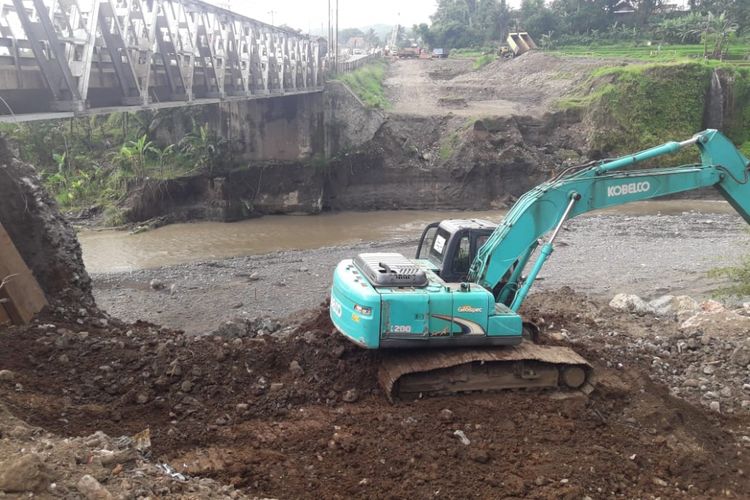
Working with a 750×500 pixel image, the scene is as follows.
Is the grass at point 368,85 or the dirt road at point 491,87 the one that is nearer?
the grass at point 368,85

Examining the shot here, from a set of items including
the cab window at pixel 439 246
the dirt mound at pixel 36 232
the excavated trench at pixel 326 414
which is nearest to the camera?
the excavated trench at pixel 326 414

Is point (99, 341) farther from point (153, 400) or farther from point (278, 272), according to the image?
point (278, 272)

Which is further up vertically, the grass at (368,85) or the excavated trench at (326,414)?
the grass at (368,85)

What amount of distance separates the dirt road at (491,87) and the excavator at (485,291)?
2385 cm

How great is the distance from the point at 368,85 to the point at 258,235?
1550 centimetres

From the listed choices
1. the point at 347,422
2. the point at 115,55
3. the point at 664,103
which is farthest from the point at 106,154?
the point at 664,103

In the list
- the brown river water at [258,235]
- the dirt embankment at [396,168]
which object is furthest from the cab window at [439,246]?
the dirt embankment at [396,168]

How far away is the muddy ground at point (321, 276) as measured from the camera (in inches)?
578

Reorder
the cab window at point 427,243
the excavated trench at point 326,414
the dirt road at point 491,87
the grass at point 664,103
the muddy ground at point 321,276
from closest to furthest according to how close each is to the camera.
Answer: the excavated trench at point 326,414 → the cab window at point 427,243 → the muddy ground at point 321,276 → the grass at point 664,103 → the dirt road at point 491,87

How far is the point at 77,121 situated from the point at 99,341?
25.0 m

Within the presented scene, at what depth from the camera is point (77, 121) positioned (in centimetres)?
3080

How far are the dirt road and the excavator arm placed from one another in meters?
23.7

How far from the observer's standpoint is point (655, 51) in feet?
145

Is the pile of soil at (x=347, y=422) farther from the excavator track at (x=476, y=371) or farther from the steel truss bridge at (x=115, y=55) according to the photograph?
the steel truss bridge at (x=115, y=55)
